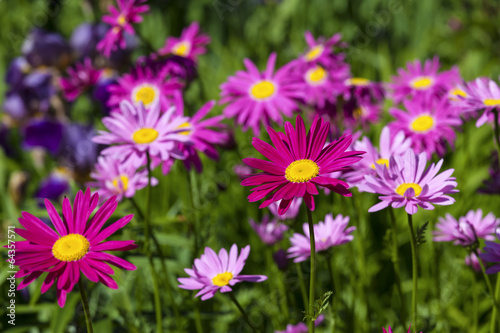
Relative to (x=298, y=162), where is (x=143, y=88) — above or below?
above

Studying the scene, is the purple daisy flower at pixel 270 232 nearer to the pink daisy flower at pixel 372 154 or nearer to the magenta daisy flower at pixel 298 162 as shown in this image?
the pink daisy flower at pixel 372 154

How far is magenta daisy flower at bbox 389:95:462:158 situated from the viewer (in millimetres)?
1109

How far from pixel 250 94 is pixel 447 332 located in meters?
0.72

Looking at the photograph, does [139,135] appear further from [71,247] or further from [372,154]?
[372,154]

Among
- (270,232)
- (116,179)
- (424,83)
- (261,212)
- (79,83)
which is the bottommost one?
(270,232)

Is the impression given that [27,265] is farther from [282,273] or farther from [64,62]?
[64,62]

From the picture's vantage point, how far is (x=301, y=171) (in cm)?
66

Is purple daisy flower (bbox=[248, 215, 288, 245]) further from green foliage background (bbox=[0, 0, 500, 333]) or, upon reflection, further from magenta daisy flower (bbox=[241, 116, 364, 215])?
magenta daisy flower (bbox=[241, 116, 364, 215])

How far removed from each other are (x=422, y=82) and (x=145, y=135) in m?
0.85

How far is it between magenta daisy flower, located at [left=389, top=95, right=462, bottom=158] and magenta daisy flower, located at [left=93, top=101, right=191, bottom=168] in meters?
0.51

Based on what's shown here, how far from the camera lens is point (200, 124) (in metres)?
1.12

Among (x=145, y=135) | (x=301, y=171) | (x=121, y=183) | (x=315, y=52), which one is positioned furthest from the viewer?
(x=315, y=52)

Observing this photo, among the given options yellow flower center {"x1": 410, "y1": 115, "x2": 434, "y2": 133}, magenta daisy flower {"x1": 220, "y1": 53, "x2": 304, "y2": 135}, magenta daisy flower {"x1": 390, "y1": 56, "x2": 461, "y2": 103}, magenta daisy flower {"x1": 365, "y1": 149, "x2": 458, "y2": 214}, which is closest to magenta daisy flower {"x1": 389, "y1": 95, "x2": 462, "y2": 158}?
yellow flower center {"x1": 410, "y1": 115, "x2": 434, "y2": 133}

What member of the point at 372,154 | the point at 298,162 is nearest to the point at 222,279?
the point at 298,162
